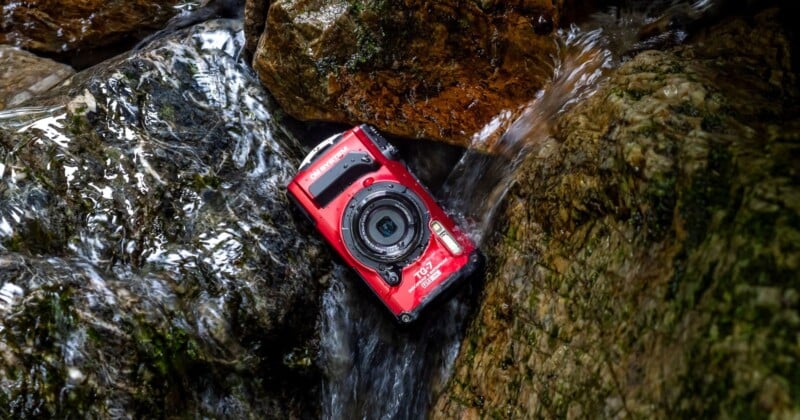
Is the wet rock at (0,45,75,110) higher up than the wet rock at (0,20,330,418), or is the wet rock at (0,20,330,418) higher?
the wet rock at (0,45,75,110)

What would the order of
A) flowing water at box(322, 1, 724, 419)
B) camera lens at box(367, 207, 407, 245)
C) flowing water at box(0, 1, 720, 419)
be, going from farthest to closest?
flowing water at box(322, 1, 724, 419) → camera lens at box(367, 207, 407, 245) → flowing water at box(0, 1, 720, 419)

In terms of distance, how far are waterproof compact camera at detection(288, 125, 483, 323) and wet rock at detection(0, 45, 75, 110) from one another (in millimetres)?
2583

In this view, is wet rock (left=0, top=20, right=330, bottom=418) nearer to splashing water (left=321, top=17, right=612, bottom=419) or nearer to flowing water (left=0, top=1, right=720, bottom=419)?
flowing water (left=0, top=1, right=720, bottom=419)

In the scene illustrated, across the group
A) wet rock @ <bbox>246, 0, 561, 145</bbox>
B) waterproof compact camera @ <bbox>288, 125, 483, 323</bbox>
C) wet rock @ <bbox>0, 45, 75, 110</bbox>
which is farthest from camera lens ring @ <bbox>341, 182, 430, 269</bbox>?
wet rock @ <bbox>0, 45, 75, 110</bbox>

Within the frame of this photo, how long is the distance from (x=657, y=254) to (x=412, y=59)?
7.58 ft

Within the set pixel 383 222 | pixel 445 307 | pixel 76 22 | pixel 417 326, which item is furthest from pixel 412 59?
pixel 76 22

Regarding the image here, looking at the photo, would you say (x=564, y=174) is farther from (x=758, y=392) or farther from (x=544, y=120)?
(x=758, y=392)

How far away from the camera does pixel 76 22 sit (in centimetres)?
559

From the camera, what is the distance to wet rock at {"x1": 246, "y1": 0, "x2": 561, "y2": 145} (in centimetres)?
427

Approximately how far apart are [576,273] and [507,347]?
0.61 metres

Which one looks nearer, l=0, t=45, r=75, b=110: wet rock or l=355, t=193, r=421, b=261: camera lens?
l=355, t=193, r=421, b=261: camera lens

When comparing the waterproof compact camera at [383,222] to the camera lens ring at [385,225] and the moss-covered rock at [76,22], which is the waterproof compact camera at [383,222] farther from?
the moss-covered rock at [76,22]

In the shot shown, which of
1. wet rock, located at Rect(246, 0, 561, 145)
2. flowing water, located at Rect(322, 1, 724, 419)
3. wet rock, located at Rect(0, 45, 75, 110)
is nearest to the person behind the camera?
flowing water, located at Rect(322, 1, 724, 419)

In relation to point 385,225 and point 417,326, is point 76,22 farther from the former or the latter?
point 417,326
